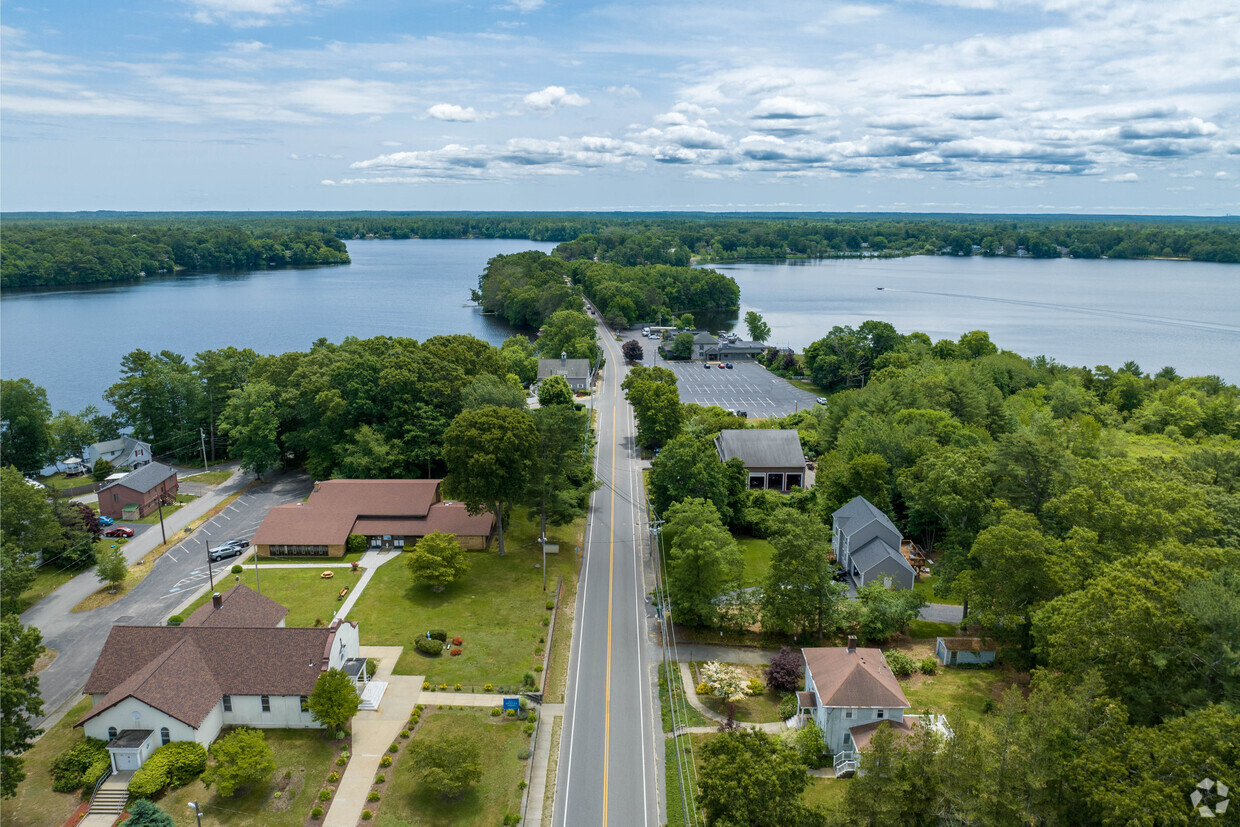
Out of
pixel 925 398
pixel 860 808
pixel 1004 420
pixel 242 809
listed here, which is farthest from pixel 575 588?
pixel 1004 420

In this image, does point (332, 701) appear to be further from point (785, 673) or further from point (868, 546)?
point (868, 546)

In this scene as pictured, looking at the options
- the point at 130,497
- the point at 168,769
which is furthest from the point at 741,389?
the point at 168,769

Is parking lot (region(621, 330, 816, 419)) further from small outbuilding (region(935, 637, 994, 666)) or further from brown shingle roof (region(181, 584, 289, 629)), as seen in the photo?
brown shingle roof (region(181, 584, 289, 629))

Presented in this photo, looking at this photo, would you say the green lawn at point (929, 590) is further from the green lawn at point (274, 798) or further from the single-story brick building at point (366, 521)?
the green lawn at point (274, 798)

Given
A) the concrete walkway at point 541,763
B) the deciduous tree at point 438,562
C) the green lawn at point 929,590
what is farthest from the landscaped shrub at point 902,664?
the deciduous tree at point 438,562

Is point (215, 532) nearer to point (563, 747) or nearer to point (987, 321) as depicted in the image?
point (563, 747)

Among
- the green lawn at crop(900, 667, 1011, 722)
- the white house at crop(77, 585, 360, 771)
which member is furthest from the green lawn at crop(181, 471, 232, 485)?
the green lawn at crop(900, 667, 1011, 722)
